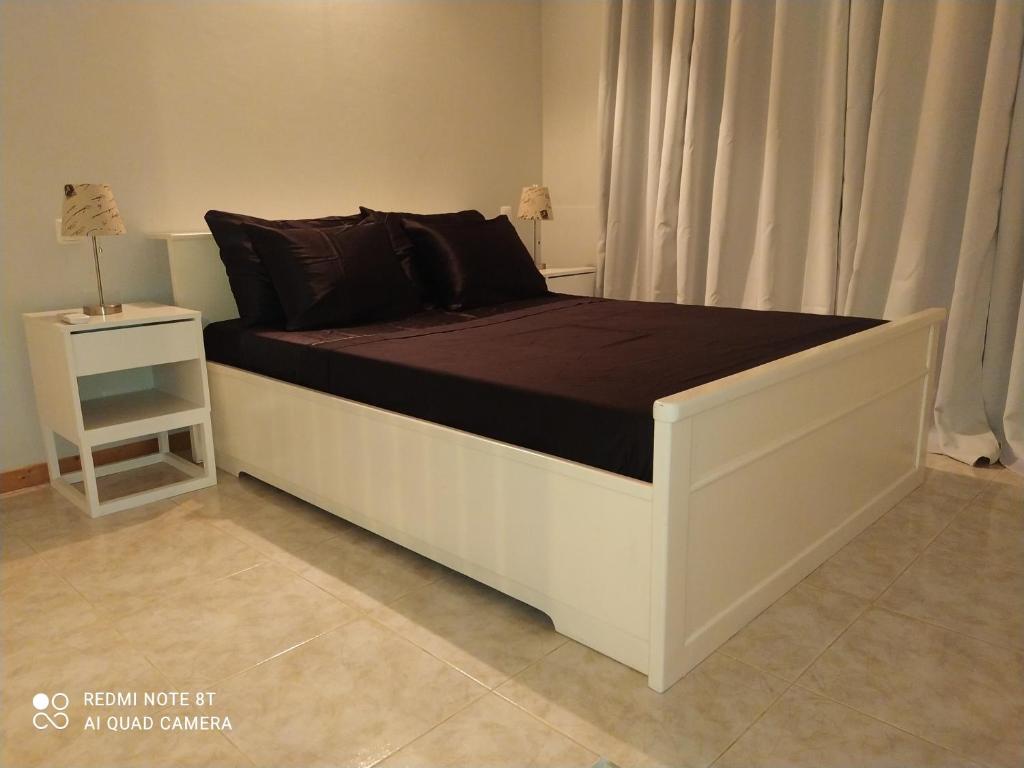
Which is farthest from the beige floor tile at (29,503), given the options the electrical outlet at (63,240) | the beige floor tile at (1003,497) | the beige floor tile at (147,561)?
the beige floor tile at (1003,497)

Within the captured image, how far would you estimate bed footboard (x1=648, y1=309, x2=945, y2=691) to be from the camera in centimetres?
150

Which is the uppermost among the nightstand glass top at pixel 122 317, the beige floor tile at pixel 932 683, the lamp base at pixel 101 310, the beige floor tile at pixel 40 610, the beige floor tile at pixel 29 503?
A: the lamp base at pixel 101 310

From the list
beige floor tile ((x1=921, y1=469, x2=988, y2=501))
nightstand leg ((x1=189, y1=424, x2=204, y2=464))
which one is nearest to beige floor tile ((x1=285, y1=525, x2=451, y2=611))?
nightstand leg ((x1=189, y1=424, x2=204, y2=464))

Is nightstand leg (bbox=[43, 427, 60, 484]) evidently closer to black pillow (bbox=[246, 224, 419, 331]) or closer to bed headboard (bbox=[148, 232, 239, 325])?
bed headboard (bbox=[148, 232, 239, 325])

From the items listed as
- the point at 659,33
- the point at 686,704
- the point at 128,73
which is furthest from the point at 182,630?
the point at 659,33

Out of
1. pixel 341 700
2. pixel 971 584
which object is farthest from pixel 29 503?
pixel 971 584

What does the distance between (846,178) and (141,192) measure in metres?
2.84

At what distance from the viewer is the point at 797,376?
1814 mm

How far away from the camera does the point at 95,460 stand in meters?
2.92

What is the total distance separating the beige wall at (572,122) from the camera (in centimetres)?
419

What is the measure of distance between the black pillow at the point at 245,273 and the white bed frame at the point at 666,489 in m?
0.28

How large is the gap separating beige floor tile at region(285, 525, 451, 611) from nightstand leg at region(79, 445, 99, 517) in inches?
32.3

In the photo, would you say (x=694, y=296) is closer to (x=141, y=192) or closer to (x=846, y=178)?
(x=846, y=178)

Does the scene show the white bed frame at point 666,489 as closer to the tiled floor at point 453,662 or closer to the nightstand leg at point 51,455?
the tiled floor at point 453,662
